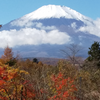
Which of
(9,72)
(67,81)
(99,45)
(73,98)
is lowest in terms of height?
(73,98)

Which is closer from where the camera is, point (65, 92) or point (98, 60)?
point (65, 92)

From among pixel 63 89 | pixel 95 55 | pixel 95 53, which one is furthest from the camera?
pixel 95 53

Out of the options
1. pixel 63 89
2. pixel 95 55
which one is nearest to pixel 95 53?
pixel 95 55

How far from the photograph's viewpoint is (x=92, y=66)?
2622 cm

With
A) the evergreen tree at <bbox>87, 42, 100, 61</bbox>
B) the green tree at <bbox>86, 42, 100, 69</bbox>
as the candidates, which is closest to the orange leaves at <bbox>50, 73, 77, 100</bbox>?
the green tree at <bbox>86, 42, 100, 69</bbox>

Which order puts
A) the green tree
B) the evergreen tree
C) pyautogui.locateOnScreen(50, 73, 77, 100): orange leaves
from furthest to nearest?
the evergreen tree, the green tree, pyautogui.locateOnScreen(50, 73, 77, 100): orange leaves

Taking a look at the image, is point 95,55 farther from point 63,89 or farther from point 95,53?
point 63,89

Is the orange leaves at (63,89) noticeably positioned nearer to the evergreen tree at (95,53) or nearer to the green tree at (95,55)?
the green tree at (95,55)

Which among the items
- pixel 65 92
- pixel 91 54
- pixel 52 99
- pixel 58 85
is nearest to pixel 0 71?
pixel 52 99

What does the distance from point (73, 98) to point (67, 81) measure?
1.60 m

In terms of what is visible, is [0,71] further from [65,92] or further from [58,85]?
[58,85]

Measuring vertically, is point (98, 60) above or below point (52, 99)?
above

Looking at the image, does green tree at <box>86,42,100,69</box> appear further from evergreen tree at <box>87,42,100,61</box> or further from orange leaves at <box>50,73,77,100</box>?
orange leaves at <box>50,73,77,100</box>

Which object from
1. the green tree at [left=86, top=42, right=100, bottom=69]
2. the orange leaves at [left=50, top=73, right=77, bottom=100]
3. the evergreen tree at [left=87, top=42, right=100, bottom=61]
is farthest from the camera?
the evergreen tree at [left=87, top=42, right=100, bottom=61]
